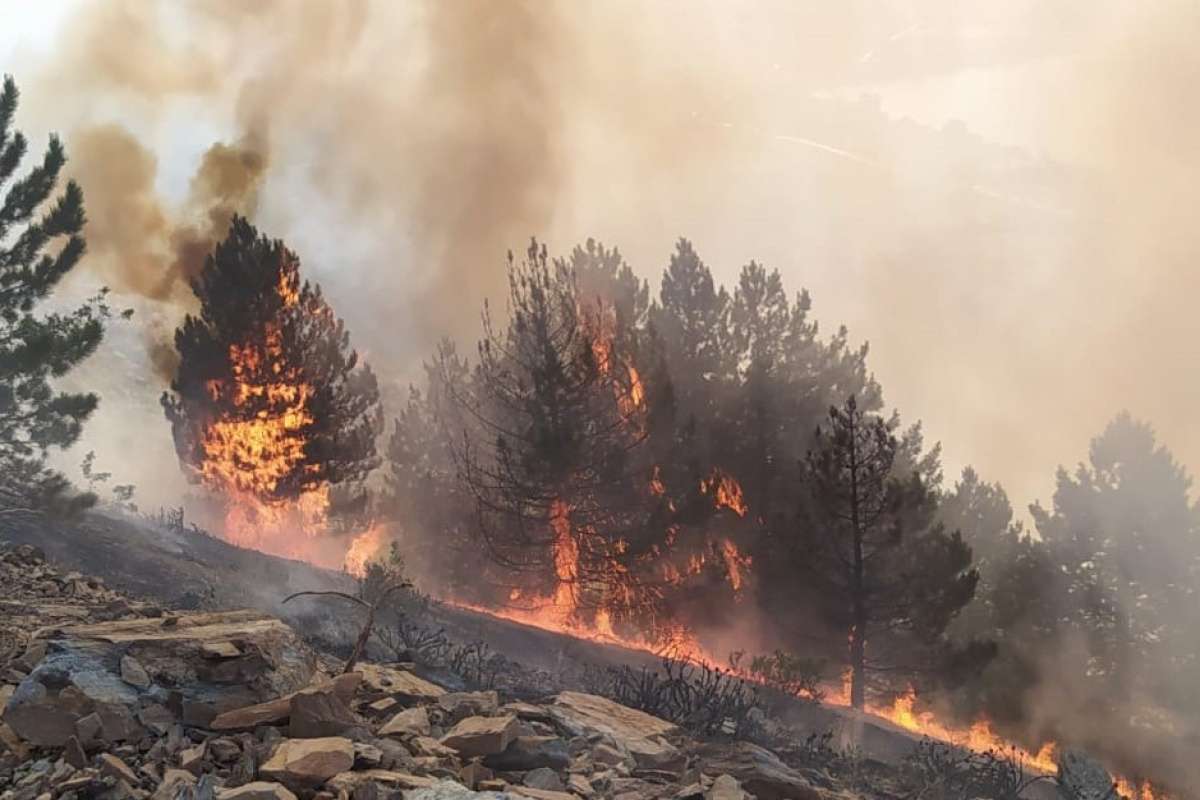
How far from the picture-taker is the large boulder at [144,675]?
4773mm

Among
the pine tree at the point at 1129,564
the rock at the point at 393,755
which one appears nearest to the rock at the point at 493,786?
the rock at the point at 393,755

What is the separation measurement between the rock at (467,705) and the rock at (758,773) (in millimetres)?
1777

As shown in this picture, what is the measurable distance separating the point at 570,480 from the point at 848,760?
53.5 ft

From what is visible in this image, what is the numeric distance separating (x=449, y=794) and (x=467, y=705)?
85.7 inches

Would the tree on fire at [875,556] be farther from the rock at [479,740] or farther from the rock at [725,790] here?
the rock at [479,740]

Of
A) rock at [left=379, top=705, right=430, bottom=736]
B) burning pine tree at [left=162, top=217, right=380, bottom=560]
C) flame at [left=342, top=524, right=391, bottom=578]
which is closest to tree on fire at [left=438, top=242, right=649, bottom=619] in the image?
burning pine tree at [left=162, top=217, right=380, bottom=560]

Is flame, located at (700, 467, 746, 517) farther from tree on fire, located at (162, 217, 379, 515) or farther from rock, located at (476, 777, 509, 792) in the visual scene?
rock, located at (476, 777, 509, 792)

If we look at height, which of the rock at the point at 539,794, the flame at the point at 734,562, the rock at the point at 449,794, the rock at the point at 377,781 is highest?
the flame at the point at 734,562

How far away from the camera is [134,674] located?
520 centimetres

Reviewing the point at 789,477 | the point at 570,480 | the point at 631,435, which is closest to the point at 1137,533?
the point at 789,477

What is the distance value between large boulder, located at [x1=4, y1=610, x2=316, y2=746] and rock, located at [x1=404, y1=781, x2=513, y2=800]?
5.44ft

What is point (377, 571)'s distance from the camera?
18047 millimetres

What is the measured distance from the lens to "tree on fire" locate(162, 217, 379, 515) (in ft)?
95.9

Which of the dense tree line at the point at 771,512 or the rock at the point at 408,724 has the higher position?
the dense tree line at the point at 771,512
